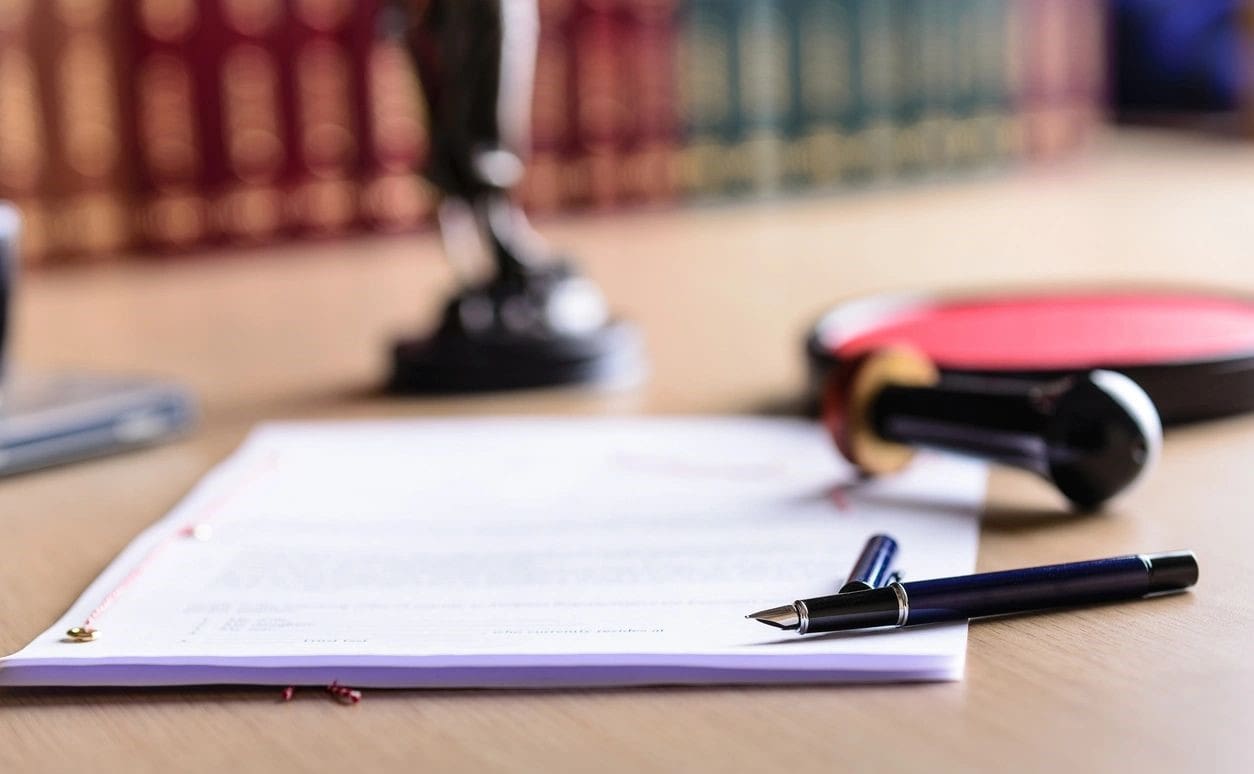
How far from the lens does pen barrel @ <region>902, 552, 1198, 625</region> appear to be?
47 cm

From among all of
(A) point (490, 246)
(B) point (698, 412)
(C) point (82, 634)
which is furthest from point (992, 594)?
(A) point (490, 246)

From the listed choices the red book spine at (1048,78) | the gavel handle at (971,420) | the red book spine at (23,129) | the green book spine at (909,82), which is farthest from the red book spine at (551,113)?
the gavel handle at (971,420)

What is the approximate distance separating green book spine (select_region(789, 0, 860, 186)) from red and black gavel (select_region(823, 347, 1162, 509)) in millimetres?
1263

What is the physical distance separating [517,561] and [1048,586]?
18 centimetres

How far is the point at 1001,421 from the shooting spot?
626 millimetres

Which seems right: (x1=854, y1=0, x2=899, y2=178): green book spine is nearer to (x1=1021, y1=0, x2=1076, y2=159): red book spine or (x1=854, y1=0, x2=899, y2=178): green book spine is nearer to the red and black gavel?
(x1=1021, y1=0, x2=1076, y2=159): red book spine

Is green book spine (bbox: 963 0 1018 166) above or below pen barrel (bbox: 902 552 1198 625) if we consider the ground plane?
above

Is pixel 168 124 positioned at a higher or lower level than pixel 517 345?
higher

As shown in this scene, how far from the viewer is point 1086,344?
78 cm

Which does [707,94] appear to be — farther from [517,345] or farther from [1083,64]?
[517,345]

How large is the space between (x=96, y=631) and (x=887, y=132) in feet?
5.32

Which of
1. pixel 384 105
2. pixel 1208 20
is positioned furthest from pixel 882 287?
pixel 1208 20

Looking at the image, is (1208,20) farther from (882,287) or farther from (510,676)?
(510,676)

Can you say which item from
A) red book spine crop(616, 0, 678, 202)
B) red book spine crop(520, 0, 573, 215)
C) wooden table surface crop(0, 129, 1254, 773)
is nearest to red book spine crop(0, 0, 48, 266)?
wooden table surface crop(0, 129, 1254, 773)
